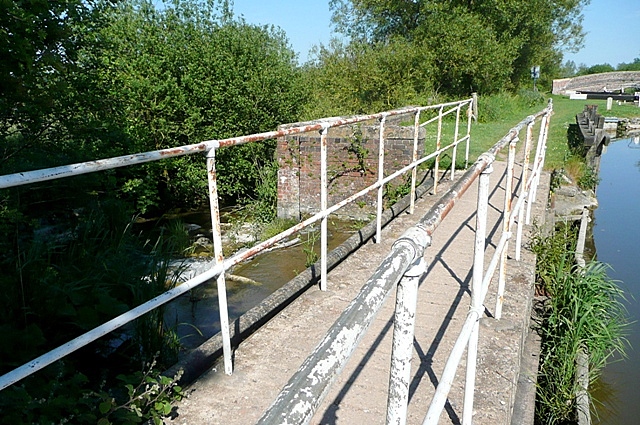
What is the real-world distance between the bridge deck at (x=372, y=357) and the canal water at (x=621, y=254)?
1.54 m

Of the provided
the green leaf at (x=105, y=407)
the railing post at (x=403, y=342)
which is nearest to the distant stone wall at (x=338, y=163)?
the green leaf at (x=105, y=407)

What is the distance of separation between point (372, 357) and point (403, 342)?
6.40 ft

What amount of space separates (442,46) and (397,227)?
2033 cm

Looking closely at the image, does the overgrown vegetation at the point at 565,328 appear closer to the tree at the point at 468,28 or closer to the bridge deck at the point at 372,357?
the bridge deck at the point at 372,357

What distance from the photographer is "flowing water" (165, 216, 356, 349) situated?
5000 millimetres

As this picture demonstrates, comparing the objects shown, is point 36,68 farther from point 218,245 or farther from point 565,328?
point 565,328

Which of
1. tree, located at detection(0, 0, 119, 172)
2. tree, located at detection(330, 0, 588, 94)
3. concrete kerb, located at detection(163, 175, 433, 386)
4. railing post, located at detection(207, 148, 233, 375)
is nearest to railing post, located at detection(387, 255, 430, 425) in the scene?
railing post, located at detection(207, 148, 233, 375)

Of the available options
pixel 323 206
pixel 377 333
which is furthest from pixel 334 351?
pixel 323 206

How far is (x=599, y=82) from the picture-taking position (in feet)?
184

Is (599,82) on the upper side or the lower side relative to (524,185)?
upper

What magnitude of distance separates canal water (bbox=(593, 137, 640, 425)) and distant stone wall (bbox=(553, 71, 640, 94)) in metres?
38.9

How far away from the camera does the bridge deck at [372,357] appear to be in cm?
246

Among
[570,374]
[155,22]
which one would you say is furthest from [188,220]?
[570,374]

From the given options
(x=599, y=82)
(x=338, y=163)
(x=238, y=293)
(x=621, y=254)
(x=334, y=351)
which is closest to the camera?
(x=334, y=351)
